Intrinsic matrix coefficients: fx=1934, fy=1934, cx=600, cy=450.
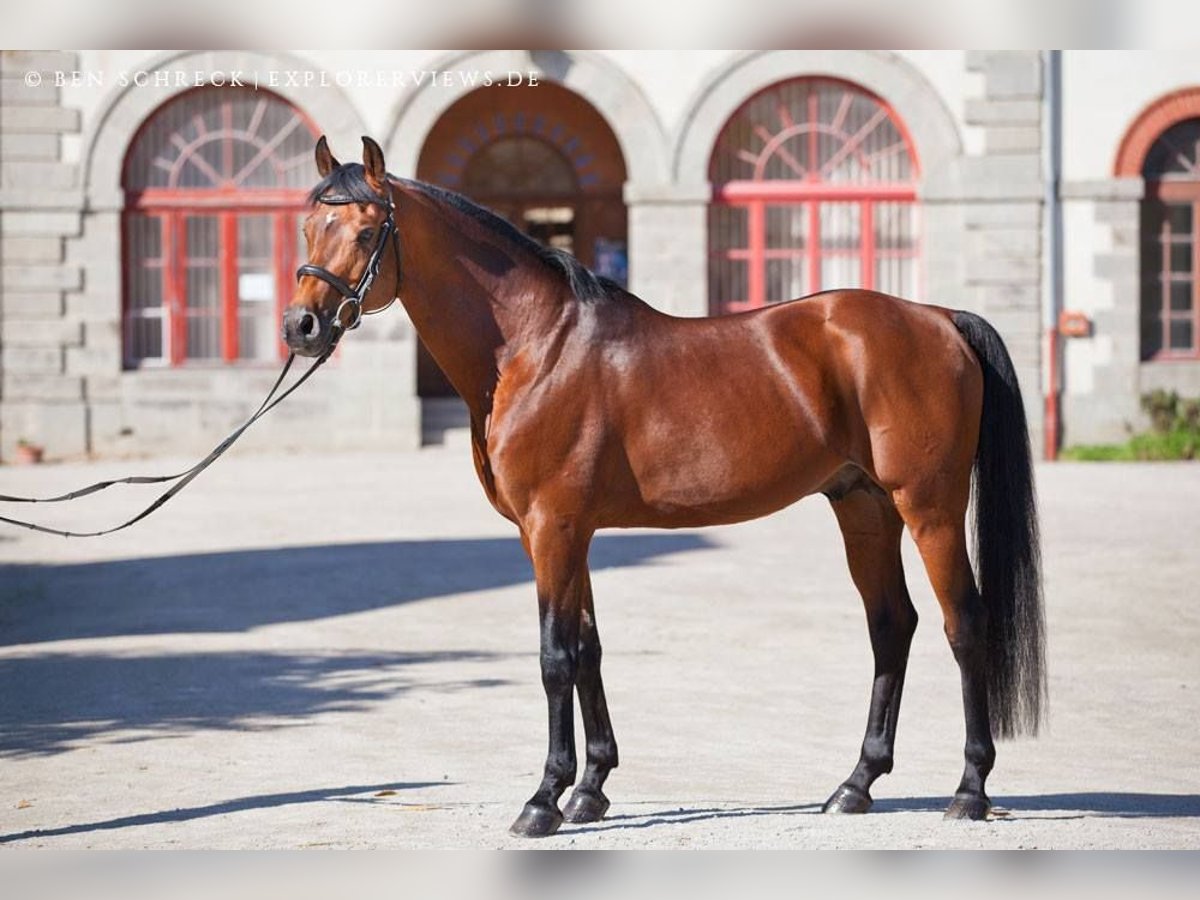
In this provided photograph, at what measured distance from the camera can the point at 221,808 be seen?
259 inches

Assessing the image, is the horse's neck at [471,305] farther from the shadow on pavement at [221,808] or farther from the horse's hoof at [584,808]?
the shadow on pavement at [221,808]

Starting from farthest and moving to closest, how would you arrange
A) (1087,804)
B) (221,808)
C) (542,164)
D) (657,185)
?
1. (542,164)
2. (657,185)
3. (1087,804)
4. (221,808)

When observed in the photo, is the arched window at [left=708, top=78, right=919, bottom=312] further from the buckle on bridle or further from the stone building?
the buckle on bridle

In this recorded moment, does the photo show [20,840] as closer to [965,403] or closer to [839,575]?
[965,403]

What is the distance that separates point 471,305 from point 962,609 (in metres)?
1.86

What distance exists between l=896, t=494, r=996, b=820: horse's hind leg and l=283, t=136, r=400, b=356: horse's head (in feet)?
5.92

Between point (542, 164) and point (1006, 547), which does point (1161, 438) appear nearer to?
point (542, 164)

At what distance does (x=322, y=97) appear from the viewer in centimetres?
2094

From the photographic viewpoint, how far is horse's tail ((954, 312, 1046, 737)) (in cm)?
639

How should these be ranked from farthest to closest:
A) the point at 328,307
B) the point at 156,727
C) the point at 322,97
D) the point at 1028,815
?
the point at 322,97 → the point at 156,727 → the point at 1028,815 → the point at 328,307

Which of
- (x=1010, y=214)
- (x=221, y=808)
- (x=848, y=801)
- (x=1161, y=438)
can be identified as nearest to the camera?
(x=848, y=801)

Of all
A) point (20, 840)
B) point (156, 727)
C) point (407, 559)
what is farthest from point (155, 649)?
point (20, 840)

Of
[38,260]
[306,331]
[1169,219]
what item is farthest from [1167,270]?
[306,331]

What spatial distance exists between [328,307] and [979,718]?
245 centimetres
